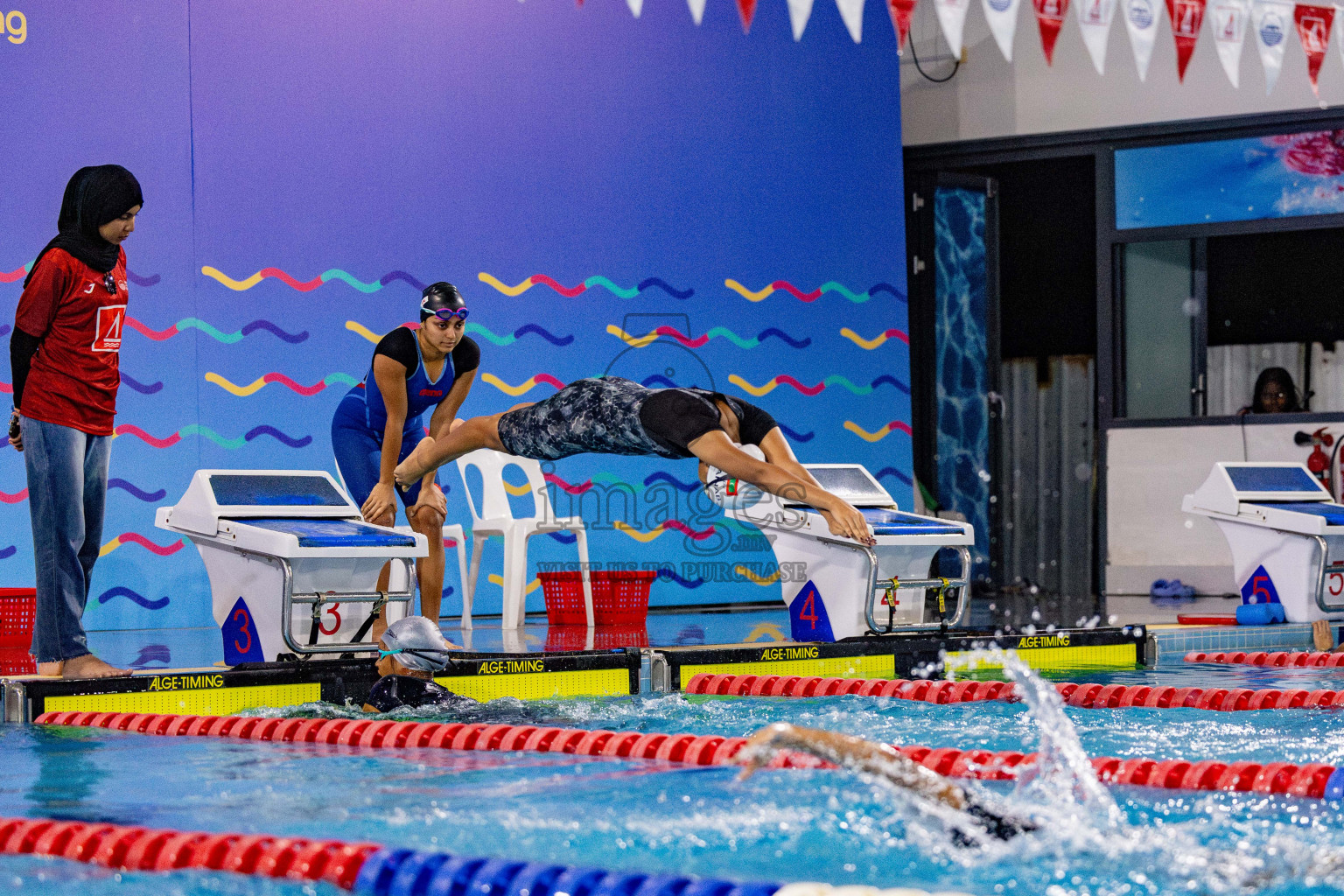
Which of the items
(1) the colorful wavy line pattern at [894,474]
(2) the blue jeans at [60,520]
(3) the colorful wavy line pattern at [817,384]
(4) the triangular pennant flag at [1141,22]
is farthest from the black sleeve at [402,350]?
(1) the colorful wavy line pattern at [894,474]

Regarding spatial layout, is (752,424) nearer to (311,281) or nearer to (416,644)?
(416,644)

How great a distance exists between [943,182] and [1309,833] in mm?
9368

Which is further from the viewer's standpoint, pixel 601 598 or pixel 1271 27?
pixel 601 598

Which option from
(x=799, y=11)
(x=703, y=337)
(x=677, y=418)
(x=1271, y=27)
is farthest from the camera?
(x=703, y=337)

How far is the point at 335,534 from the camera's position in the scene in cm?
611

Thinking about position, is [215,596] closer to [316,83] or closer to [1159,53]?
[316,83]

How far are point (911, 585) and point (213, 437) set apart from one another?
4798 millimetres

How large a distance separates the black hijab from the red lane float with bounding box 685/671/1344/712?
3.09m

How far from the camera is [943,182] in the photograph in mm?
12250

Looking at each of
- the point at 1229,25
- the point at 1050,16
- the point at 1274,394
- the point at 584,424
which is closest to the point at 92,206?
the point at 584,424

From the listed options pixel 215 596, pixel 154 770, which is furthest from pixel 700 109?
pixel 154 770

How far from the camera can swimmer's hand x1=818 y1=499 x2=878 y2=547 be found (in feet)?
20.1

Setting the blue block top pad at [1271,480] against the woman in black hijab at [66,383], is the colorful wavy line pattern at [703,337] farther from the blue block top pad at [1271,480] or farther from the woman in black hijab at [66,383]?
the woman in black hijab at [66,383]

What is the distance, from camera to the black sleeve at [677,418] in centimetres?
536
